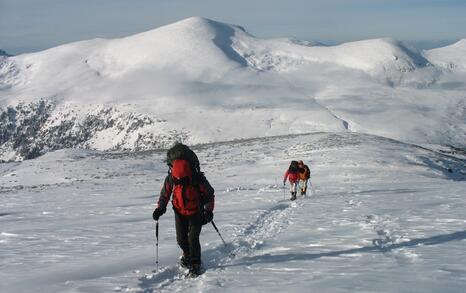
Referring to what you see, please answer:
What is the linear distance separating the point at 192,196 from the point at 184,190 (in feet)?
0.59

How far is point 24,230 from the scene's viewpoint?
1622 cm

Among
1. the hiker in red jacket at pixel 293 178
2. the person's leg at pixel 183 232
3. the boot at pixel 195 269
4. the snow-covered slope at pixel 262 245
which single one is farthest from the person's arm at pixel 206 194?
the hiker in red jacket at pixel 293 178

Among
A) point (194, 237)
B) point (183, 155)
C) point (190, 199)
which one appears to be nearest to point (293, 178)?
point (194, 237)

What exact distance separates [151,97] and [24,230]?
18621 cm

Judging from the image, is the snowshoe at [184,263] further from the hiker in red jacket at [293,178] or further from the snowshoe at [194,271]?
the hiker in red jacket at [293,178]

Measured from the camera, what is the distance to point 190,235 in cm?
974

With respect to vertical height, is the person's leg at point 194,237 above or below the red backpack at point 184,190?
below

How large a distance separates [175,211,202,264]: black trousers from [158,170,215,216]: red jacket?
0.50 feet

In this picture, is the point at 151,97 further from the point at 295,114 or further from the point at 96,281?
the point at 96,281

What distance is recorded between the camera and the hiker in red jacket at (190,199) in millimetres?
9469

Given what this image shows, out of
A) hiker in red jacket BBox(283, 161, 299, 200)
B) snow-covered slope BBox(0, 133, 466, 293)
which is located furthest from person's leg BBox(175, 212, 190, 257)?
hiker in red jacket BBox(283, 161, 299, 200)

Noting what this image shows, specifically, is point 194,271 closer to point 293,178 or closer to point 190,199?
point 190,199

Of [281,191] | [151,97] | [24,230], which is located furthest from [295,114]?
[24,230]

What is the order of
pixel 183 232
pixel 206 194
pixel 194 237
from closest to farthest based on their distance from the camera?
pixel 206 194, pixel 194 237, pixel 183 232
